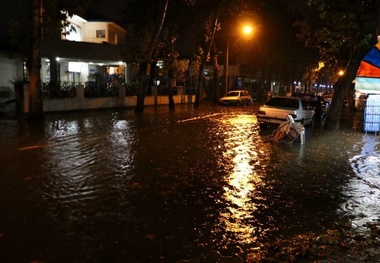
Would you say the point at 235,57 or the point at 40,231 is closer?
the point at 40,231

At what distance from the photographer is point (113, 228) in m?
6.11

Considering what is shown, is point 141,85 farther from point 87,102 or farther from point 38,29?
point 38,29

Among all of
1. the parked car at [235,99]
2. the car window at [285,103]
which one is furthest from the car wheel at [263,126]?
the parked car at [235,99]

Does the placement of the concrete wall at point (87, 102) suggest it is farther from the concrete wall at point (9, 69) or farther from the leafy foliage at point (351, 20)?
the leafy foliage at point (351, 20)

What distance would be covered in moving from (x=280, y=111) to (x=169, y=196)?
11719mm

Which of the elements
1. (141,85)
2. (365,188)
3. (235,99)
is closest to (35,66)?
(141,85)

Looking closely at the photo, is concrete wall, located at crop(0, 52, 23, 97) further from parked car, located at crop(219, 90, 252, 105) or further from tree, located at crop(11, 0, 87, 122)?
parked car, located at crop(219, 90, 252, 105)

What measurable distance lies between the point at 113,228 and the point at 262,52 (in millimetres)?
51706

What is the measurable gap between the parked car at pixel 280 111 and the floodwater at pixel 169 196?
366 centimetres

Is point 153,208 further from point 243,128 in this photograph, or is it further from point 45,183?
point 243,128

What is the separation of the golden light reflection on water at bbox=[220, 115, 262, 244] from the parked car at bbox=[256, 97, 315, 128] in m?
2.44

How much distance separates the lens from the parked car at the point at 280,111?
18.5 metres

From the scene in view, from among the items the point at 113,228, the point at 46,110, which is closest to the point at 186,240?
the point at 113,228

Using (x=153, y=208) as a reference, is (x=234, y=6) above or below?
above
